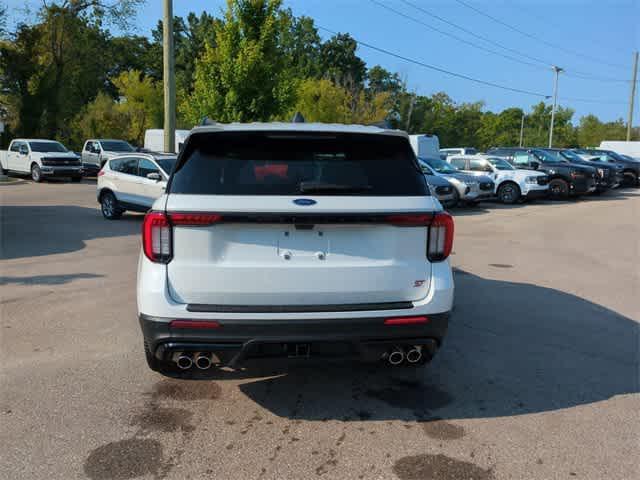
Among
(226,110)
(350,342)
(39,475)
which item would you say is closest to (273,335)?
(350,342)

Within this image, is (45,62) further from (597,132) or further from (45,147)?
(597,132)

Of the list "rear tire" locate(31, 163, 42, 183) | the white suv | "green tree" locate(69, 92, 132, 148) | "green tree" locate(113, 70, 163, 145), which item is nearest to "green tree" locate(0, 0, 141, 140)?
"green tree" locate(69, 92, 132, 148)

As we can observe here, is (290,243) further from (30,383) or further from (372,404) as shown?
(30,383)

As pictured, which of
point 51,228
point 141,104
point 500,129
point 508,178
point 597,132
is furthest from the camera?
point 500,129

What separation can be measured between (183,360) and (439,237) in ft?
5.69

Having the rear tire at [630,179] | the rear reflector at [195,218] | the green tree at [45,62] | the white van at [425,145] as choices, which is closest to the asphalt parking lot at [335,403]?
the rear reflector at [195,218]

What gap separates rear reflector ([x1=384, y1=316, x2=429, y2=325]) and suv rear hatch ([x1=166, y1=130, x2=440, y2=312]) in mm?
86

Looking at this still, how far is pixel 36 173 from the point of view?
27.0 metres

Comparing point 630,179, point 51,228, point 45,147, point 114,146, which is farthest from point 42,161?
point 630,179

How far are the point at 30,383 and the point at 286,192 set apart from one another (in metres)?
2.55

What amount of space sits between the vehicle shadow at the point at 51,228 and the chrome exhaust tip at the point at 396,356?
7.76 meters

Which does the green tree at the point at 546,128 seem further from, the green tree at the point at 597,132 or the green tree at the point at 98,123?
the green tree at the point at 98,123

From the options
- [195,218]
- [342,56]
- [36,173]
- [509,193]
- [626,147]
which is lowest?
[36,173]

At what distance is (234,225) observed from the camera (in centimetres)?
338
